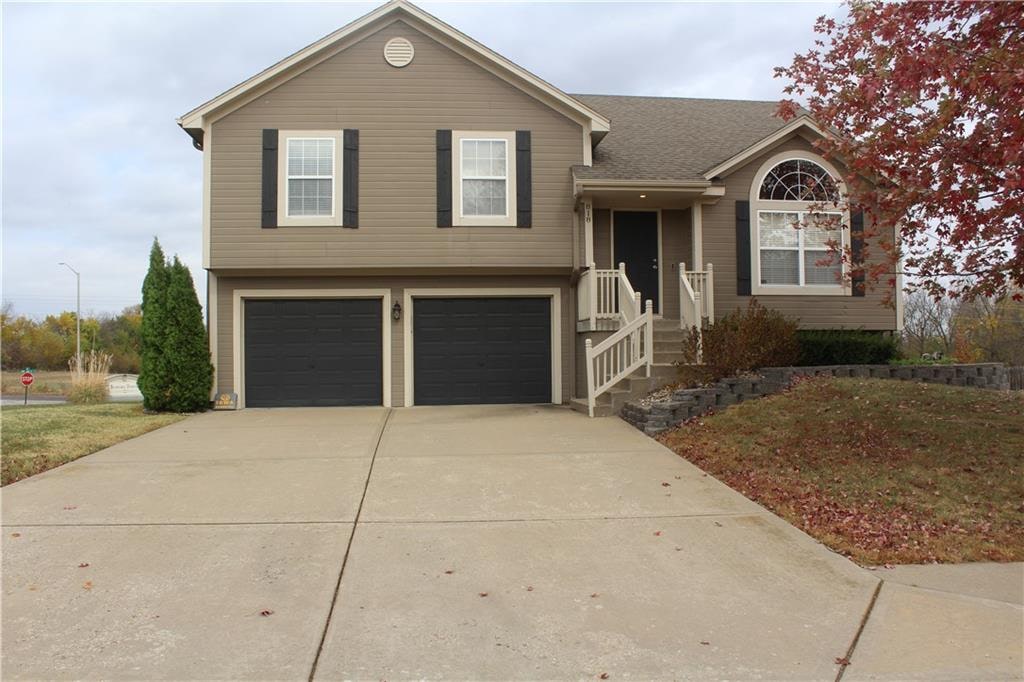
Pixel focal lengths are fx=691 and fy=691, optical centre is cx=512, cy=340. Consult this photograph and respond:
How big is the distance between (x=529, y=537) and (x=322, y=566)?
1456 mm

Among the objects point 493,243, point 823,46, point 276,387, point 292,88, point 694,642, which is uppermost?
point 292,88

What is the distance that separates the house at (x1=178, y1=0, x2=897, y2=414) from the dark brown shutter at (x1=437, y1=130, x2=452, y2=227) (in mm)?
27

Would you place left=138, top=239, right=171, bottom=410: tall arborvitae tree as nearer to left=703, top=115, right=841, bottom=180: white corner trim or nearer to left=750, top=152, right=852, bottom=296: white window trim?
left=703, top=115, right=841, bottom=180: white corner trim

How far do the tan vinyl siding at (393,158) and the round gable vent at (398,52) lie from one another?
111mm

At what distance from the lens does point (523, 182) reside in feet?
40.8

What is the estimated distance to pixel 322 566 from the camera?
439cm

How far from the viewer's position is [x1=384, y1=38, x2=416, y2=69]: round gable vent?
12.4 metres

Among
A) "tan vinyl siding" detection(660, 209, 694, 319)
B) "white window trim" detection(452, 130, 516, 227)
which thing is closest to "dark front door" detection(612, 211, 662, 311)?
"tan vinyl siding" detection(660, 209, 694, 319)

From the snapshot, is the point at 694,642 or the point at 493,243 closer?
the point at 694,642

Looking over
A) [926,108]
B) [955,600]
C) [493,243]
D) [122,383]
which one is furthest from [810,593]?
[122,383]

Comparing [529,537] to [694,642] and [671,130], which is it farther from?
[671,130]

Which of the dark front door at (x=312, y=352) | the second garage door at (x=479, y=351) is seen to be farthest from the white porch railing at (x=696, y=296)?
the dark front door at (x=312, y=352)

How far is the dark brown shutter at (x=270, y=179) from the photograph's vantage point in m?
12.1

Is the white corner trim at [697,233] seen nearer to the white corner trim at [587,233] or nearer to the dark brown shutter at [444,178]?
the white corner trim at [587,233]
